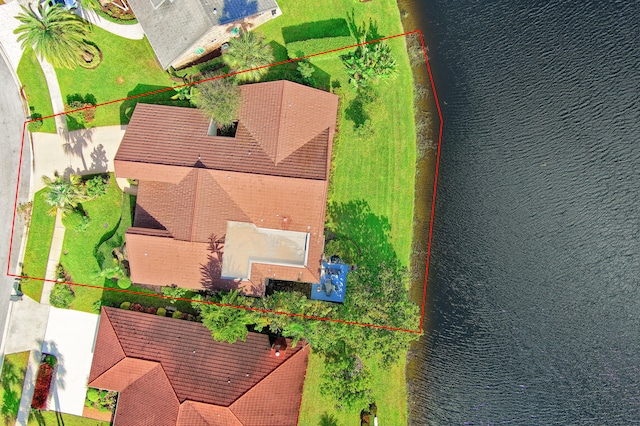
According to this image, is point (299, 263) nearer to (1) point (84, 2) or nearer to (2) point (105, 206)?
(2) point (105, 206)

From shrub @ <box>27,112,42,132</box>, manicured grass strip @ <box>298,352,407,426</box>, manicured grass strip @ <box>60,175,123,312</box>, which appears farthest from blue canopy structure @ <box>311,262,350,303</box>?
shrub @ <box>27,112,42,132</box>

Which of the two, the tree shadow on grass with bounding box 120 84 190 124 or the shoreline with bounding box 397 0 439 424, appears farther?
the shoreline with bounding box 397 0 439 424

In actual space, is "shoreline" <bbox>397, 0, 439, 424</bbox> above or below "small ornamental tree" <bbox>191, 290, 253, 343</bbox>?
above

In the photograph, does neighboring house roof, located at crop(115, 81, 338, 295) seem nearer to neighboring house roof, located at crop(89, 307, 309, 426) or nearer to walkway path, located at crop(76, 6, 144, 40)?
neighboring house roof, located at crop(89, 307, 309, 426)

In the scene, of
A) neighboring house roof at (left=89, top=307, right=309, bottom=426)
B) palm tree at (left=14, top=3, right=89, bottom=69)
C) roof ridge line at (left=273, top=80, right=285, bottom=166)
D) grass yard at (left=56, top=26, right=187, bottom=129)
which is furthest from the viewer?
grass yard at (left=56, top=26, right=187, bottom=129)

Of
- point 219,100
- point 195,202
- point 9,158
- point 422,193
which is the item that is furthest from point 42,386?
point 422,193

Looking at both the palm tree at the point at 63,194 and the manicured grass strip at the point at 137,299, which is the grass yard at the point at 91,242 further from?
the palm tree at the point at 63,194

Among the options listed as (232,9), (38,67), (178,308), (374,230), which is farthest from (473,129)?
(38,67)
